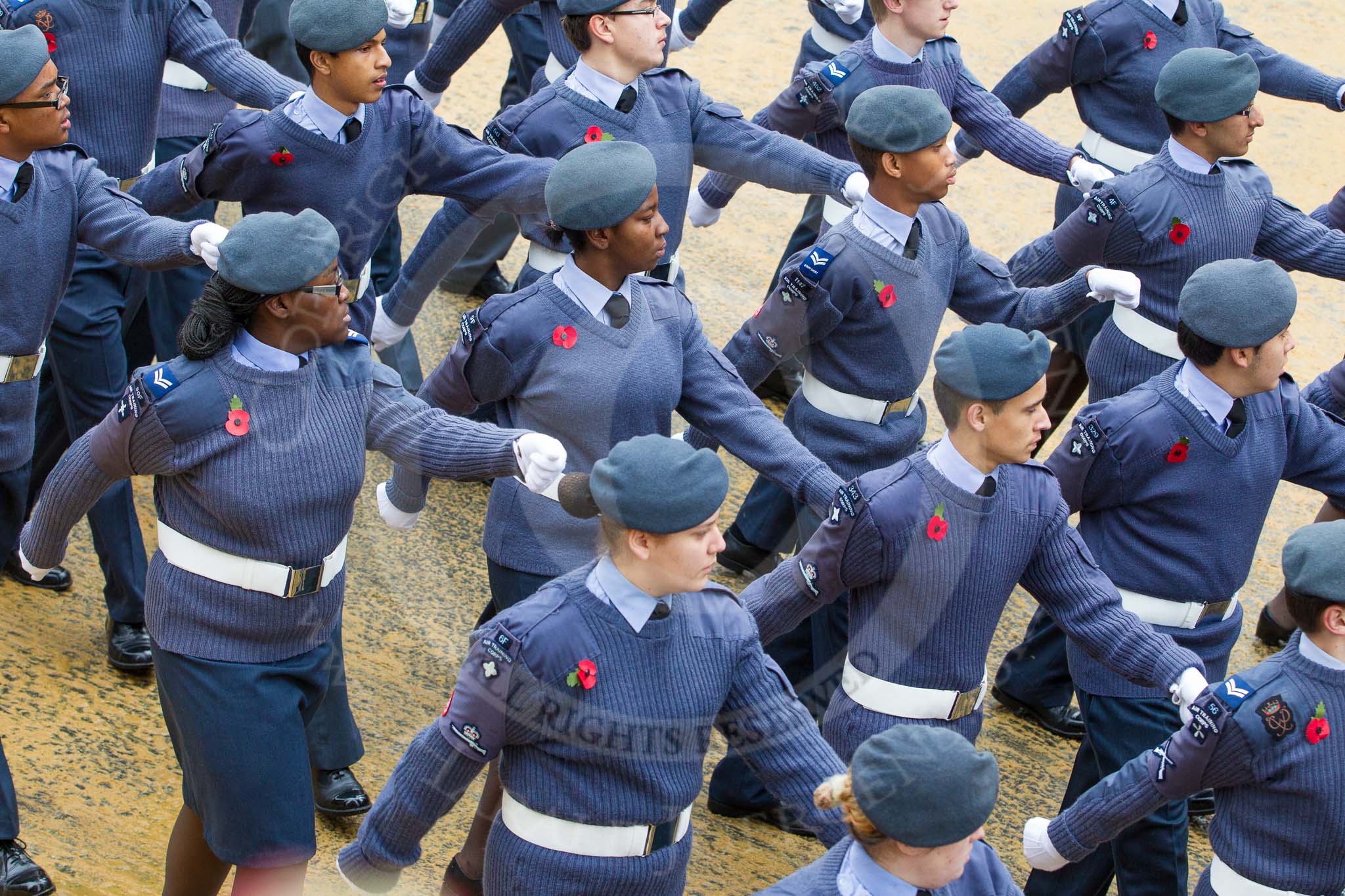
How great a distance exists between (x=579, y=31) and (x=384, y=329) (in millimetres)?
1115

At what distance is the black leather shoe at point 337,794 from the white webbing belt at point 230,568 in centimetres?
93

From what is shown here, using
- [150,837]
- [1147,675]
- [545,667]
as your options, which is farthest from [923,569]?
[150,837]

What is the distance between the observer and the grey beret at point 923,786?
2.77 metres

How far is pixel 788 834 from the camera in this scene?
189 inches

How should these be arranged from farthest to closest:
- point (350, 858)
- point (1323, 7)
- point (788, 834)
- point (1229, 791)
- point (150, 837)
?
point (1323, 7) → point (788, 834) → point (150, 837) → point (1229, 791) → point (350, 858)

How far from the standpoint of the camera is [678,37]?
7.09 m

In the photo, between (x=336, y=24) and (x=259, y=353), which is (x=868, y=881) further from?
(x=336, y=24)

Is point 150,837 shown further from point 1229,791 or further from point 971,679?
point 1229,791

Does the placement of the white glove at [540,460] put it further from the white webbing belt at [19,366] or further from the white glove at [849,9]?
the white glove at [849,9]

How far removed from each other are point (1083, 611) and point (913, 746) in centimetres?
121

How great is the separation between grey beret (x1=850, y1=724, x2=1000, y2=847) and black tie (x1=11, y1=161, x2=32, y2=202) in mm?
2492

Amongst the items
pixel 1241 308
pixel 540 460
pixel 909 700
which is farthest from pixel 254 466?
pixel 1241 308

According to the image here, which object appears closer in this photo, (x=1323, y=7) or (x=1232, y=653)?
(x=1232, y=653)

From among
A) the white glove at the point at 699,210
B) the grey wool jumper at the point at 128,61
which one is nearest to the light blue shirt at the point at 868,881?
the grey wool jumper at the point at 128,61
